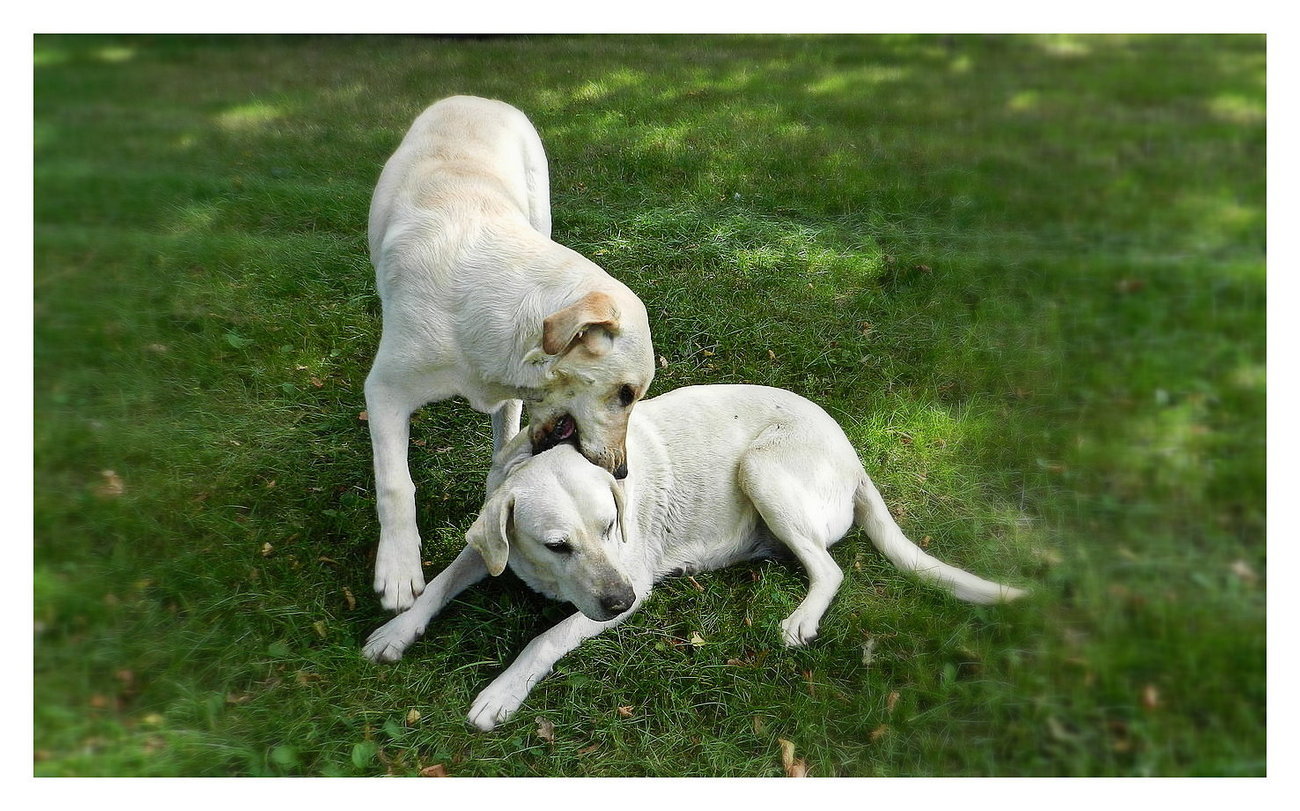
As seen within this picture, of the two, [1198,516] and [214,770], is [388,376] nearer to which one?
[214,770]

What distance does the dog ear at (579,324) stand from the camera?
3.35 m

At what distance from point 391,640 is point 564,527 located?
3.28 feet

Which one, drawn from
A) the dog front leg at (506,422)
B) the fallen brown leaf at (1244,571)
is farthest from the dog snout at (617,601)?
the fallen brown leaf at (1244,571)

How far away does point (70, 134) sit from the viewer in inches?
139

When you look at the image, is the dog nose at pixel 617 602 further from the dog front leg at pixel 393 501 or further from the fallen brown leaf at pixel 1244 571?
the fallen brown leaf at pixel 1244 571

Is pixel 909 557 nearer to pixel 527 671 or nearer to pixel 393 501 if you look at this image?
pixel 527 671

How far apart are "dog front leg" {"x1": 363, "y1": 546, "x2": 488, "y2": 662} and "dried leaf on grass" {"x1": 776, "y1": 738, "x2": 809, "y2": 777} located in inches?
61.0

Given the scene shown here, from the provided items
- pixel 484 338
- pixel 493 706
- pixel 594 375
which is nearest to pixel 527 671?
pixel 493 706

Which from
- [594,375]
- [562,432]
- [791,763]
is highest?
[594,375]

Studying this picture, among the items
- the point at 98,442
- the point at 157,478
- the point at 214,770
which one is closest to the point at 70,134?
the point at 98,442

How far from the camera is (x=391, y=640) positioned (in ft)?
12.0

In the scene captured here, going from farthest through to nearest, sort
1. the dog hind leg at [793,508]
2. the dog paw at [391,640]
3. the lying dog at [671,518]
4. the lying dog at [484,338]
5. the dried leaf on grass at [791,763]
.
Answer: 1. the dog hind leg at [793,508]
2. the dog paw at [391,640]
3. the lying dog at [484,338]
4. the lying dog at [671,518]
5. the dried leaf on grass at [791,763]

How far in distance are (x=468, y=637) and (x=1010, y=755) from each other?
224 cm

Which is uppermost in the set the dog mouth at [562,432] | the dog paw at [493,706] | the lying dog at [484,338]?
the lying dog at [484,338]
